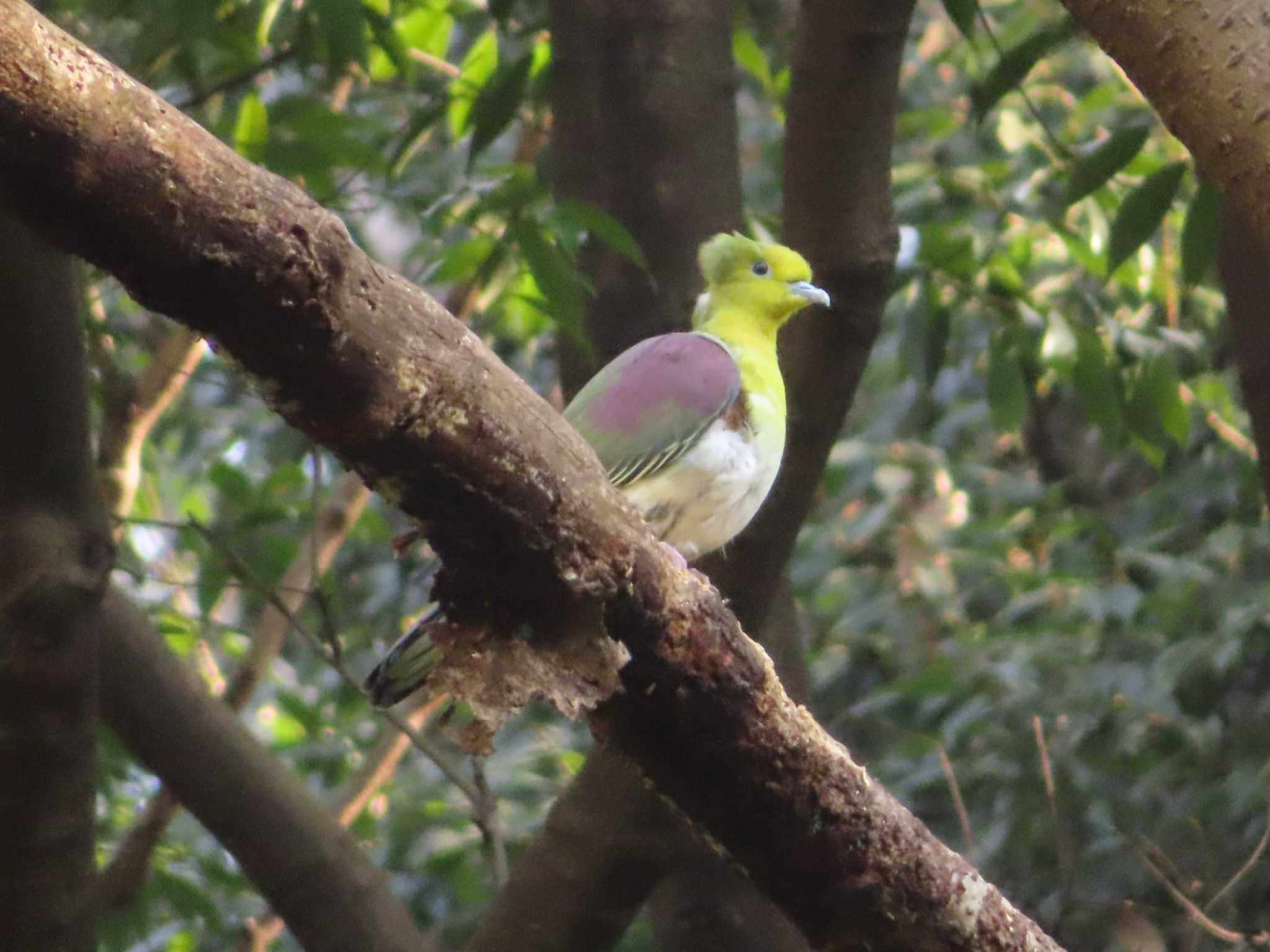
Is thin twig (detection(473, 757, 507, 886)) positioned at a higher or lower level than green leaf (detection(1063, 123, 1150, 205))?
lower

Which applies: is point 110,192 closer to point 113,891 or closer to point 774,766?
point 774,766

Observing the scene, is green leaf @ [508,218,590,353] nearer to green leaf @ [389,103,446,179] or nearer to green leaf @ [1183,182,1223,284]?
green leaf @ [389,103,446,179]

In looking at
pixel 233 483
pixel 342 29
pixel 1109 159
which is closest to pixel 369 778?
pixel 233 483

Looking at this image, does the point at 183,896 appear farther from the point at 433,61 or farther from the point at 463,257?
the point at 433,61

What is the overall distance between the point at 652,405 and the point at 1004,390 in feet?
3.05

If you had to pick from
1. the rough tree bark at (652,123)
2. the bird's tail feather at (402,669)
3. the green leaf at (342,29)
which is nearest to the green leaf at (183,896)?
the bird's tail feather at (402,669)

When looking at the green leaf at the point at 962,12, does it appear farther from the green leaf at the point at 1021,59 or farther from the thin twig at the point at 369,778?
the thin twig at the point at 369,778

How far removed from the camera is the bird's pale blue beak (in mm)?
2584

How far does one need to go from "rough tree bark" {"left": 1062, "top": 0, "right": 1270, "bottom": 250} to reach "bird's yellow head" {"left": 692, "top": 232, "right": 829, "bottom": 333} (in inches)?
38.4

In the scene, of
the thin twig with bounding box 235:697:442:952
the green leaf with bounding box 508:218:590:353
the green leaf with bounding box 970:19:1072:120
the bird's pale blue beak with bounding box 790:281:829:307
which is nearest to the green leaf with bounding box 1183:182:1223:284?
the green leaf with bounding box 970:19:1072:120

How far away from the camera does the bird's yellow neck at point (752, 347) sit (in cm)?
282

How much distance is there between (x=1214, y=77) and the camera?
1.69 m

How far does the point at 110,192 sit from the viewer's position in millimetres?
1235

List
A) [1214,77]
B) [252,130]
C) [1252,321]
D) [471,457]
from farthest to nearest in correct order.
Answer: [252,130] < [1252,321] < [1214,77] < [471,457]
